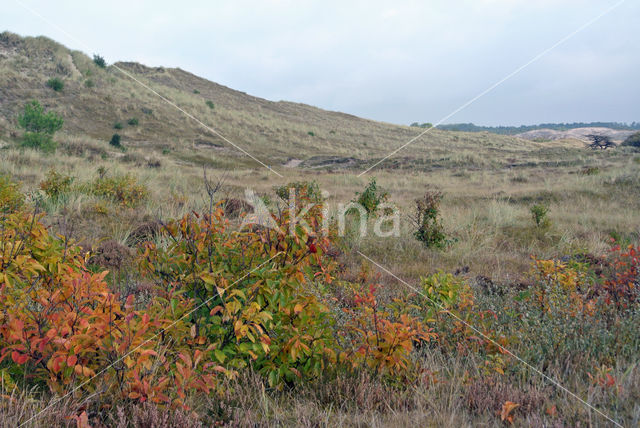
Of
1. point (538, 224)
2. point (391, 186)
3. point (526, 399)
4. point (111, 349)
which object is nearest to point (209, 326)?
point (111, 349)

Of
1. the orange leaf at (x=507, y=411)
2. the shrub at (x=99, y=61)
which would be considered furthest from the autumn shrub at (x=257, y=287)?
the shrub at (x=99, y=61)

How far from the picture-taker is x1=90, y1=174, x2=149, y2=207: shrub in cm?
869

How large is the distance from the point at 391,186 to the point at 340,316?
13627mm

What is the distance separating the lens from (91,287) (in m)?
2.18

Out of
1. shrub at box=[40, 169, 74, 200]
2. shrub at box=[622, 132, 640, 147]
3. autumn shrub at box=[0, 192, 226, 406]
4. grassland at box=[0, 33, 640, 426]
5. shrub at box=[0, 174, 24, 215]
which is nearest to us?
autumn shrub at box=[0, 192, 226, 406]

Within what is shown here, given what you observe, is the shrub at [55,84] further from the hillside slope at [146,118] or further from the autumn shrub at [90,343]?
the autumn shrub at [90,343]

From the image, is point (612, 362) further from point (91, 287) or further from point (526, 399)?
point (91, 287)

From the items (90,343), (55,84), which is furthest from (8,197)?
(55,84)

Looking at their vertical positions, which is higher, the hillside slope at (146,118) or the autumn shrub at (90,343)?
the hillside slope at (146,118)

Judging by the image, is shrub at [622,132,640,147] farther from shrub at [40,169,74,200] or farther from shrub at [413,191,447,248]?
shrub at [40,169,74,200]

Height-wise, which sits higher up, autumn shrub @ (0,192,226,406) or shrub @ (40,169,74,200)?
shrub @ (40,169,74,200)

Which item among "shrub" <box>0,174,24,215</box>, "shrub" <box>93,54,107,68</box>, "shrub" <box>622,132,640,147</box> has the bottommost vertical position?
"shrub" <box>0,174,24,215</box>

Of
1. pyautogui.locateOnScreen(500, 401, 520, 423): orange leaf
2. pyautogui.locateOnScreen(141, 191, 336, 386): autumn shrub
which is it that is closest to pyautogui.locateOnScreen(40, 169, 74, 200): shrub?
pyautogui.locateOnScreen(141, 191, 336, 386): autumn shrub

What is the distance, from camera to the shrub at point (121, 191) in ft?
28.5
